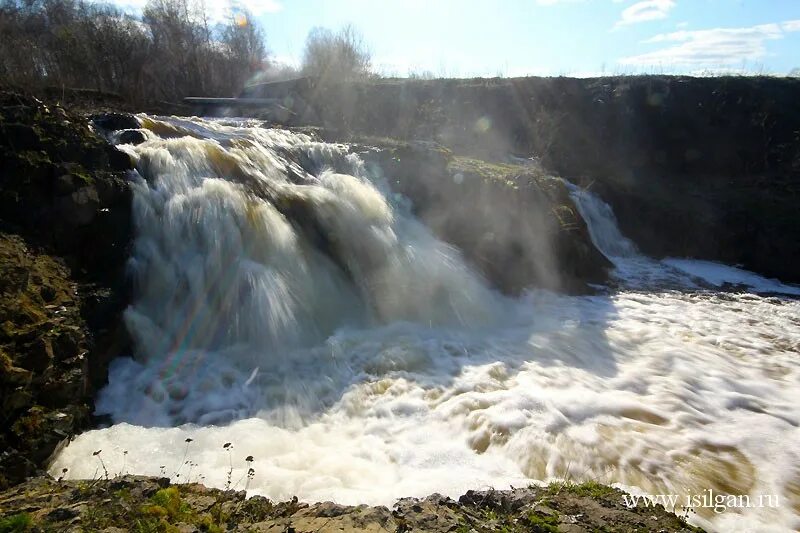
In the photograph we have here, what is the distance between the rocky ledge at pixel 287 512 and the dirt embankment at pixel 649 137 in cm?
1125

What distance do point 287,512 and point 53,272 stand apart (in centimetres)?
402

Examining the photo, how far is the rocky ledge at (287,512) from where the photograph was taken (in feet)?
8.93

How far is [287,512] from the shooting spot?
3178 millimetres

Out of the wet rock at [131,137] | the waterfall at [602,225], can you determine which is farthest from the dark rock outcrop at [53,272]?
the waterfall at [602,225]

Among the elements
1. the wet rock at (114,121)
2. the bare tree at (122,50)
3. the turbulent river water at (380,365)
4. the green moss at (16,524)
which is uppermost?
the bare tree at (122,50)

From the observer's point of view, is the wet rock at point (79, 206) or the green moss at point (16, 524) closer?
the green moss at point (16, 524)

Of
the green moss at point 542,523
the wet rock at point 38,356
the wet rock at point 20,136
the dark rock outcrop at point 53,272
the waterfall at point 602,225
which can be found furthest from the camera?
the waterfall at point 602,225

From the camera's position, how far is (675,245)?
1465 cm

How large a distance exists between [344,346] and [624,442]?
3.58 m

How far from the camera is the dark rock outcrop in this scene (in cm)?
385

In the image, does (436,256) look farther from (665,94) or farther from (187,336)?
(665,94)

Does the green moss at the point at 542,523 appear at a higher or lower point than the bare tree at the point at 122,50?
lower

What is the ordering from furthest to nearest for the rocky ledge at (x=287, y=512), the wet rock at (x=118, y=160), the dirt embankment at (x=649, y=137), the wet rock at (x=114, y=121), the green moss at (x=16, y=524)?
the dirt embankment at (x=649, y=137), the wet rock at (x=114, y=121), the wet rock at (x=118, y=160), the rocky ledge at (x=287, y=512), the green moss at (x=16, y=524)

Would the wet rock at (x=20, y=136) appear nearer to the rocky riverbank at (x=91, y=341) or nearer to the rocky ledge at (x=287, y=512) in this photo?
the rocky riverbank at (x=91, y=341)
